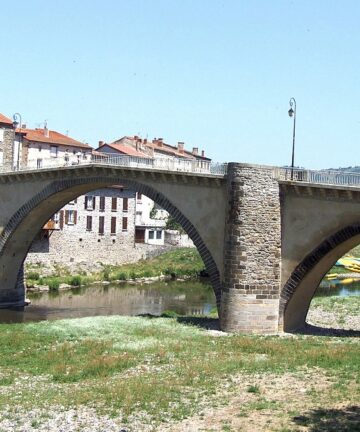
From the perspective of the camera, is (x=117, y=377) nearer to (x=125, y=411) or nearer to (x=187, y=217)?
(x=125, y=411)

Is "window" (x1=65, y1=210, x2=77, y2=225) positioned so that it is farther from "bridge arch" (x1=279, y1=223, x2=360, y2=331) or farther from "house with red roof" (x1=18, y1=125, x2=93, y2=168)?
"bridge arch" (x1=279, y1=223, x2=360, y2=331)

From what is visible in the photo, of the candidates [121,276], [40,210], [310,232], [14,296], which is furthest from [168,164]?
[121,276]

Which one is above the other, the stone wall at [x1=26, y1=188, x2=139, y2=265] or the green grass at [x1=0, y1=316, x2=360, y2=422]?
the stone wall at [x1=26, y1=188, x2=139, y2=265]

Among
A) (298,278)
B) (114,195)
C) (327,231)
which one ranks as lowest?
(298,278)

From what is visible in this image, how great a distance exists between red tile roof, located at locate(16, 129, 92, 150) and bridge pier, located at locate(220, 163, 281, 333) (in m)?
43.4

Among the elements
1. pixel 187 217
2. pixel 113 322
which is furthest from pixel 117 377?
pixel 187 217

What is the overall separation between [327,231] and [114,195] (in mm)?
45136

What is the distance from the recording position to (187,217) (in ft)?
124

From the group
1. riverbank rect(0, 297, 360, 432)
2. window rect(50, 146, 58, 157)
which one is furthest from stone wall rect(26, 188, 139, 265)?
riverbank rect(0, 297, 360, 432)

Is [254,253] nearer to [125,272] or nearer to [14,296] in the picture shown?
[14,296]

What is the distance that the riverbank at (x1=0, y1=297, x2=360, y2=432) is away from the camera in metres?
18.4

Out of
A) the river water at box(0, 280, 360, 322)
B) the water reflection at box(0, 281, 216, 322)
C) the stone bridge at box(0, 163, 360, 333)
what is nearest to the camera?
the stone bridge at box(0, 163, 360, 333)

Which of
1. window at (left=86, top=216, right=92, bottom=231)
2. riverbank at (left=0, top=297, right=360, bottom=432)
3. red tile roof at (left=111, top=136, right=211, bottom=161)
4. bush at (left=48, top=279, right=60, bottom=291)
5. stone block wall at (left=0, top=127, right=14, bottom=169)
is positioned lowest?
riverbank at (left=0, top=297, right=360, bottom=432)

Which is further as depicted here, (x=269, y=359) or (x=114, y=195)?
(x=114, y=195)
